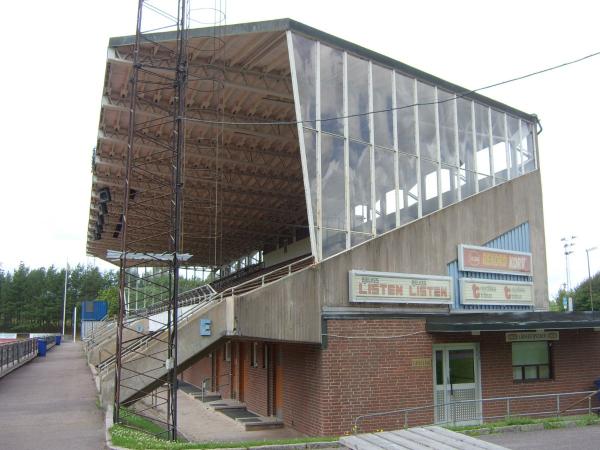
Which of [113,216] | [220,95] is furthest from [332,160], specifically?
[113,216]

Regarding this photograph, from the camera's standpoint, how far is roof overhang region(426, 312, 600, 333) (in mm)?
16328

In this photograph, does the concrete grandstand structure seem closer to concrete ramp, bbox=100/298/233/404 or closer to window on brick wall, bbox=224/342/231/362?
concrete ramp, bbox=100/298/233/404

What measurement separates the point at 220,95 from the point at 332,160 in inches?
244

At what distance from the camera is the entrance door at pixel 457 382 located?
55.4ft

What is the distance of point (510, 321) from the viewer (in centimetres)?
1748

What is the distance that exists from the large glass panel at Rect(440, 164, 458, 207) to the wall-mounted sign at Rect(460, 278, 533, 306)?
2513 mm

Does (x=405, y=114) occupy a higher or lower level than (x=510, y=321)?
higher

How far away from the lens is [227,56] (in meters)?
18.1

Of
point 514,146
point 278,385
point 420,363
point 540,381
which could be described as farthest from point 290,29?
point 540,381

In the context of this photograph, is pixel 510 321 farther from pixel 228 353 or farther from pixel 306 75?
pixel 228 353

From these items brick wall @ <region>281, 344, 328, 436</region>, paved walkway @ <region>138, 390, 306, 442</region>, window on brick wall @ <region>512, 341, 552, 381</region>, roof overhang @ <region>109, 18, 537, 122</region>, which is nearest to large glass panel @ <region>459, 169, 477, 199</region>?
roof overhang @ <region>109, 18, 537, 122</region>

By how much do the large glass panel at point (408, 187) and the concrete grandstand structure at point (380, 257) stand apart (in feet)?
0.16

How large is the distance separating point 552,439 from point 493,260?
784 centimetres

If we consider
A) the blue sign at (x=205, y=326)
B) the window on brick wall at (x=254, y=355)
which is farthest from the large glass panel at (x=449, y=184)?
the window on brick wall at (x=254, y=355)
